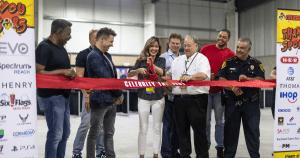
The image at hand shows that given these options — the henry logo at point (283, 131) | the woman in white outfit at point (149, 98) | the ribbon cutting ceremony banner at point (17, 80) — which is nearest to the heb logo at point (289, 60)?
the henry logo at point (283, 131)

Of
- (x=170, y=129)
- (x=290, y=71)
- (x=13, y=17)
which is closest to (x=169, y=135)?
(x=170, y=129)

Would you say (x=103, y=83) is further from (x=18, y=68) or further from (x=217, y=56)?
(x=217, y=56)

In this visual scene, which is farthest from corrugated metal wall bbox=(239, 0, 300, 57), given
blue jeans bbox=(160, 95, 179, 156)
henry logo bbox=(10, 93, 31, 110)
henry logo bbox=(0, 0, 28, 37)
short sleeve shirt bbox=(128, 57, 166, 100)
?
henry logo bbox=(10, 93, 31, 110)

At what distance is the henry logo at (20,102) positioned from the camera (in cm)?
223

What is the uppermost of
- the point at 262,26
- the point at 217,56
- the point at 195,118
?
the point at 262,26

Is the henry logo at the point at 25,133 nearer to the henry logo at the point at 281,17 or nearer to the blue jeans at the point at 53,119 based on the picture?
the blue jeans at the point at 53,119

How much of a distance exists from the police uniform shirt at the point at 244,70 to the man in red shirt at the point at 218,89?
491 millimetres

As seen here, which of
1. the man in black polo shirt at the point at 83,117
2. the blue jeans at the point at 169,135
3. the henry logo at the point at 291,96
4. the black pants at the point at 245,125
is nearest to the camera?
the henry logo at the point at 291,96

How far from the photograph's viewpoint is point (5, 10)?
220cm

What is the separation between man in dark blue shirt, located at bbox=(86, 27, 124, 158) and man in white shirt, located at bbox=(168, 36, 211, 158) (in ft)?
2.91

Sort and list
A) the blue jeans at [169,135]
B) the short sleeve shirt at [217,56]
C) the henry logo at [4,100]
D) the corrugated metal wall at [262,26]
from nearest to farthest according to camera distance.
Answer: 1. the henry logo at [4,100]
2. the blue jeans at [169,135]
3. the short sleeve shirt at [217,56]
4. the corrugated metal wall at [262,26]

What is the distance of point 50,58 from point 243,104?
2374mm

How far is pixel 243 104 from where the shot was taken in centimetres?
355

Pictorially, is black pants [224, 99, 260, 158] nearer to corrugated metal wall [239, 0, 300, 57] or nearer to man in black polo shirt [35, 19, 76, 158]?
man in black polo shirt [35, 19, 76, 158]
